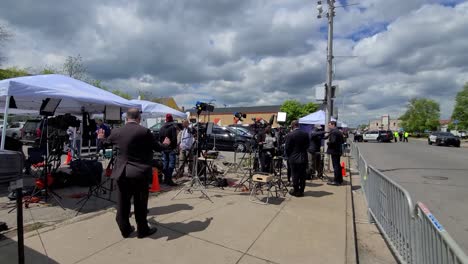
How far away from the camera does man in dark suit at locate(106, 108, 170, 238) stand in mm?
3561

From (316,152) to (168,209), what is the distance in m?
5.43

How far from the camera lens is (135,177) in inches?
139

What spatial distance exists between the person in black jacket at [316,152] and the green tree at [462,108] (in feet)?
159

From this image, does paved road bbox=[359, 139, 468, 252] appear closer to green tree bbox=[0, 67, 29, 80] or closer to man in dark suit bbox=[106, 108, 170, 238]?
man in dark suit bbox=[106, 108, 170, 238]

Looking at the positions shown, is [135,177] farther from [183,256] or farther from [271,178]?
[271,178]

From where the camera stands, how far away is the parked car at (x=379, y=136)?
35.4 meters

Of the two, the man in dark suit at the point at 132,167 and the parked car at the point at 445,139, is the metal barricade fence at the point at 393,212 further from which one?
the parked car at the point at 445,139

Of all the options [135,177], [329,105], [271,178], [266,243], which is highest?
[329,105]

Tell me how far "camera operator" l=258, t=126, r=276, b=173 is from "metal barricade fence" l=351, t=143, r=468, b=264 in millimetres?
2936

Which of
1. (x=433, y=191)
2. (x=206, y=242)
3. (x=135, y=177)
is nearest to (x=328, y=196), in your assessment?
(x=433, y=191)

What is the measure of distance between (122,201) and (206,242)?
4.23ft

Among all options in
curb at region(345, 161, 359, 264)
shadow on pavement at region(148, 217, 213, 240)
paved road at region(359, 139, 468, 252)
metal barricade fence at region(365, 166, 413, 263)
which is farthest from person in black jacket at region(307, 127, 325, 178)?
shadow on pavement at region(148, 217, 213, 240)

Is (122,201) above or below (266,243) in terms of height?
above

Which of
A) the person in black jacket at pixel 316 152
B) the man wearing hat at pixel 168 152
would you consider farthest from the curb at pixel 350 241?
the man wearing hat at pixel 168 152
